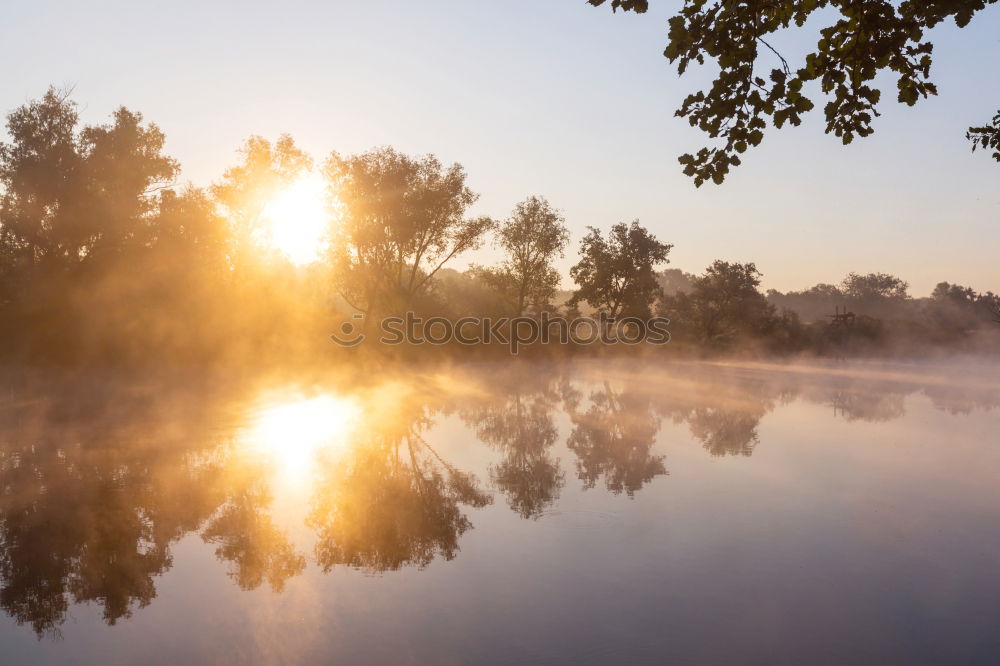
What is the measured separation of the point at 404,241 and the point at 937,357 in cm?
4503

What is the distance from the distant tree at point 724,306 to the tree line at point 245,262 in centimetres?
13

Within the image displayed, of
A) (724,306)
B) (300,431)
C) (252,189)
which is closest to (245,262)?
(252,189)

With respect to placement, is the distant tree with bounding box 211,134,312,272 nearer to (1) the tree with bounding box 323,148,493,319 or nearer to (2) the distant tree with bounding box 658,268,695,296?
(1) the tree with bounding box 323,148,493,319

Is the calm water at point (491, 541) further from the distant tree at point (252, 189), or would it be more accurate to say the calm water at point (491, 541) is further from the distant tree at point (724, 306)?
the distant tree at point (724, 306)

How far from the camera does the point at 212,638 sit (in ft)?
18.0

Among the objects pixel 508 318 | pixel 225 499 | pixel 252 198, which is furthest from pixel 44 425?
pixel 508 318

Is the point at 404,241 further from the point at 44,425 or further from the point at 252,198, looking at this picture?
the point at 44,425

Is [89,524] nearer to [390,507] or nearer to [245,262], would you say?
[390,507]

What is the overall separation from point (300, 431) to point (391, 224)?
1163 inches

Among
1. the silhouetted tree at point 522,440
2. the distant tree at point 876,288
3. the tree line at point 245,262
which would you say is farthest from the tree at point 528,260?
the distant tree at point 876,288

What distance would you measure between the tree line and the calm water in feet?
53.0

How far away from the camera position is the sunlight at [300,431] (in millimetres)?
12523

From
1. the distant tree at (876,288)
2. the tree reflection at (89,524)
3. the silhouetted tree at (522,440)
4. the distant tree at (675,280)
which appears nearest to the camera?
the tree reflection at (89,524)

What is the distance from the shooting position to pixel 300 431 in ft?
50.9
